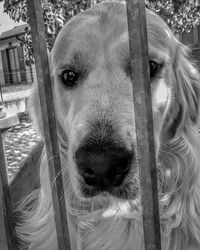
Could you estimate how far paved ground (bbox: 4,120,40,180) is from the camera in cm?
670

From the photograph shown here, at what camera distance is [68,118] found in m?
2.31

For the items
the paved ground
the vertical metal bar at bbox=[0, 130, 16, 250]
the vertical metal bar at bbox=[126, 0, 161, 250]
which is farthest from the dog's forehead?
the paved ground

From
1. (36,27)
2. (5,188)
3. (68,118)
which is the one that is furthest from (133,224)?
(36,27)

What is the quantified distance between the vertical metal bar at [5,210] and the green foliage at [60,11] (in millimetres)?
3402

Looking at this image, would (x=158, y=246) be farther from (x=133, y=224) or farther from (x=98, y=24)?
(x=98, y=24)

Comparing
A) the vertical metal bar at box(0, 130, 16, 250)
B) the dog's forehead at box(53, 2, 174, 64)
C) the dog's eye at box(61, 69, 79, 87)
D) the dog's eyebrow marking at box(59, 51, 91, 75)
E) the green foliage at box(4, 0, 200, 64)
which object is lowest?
the vertical metal bar at box(0, 130, 16, 250)

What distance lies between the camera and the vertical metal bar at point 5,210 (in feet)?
4.46

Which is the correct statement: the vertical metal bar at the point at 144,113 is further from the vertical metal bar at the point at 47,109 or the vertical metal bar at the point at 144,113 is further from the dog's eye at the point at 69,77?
the dog's eye at the point at 69,77

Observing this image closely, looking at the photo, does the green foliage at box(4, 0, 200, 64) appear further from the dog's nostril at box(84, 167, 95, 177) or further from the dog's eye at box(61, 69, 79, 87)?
the dog's nostril at box(84, 167, 95, 177)

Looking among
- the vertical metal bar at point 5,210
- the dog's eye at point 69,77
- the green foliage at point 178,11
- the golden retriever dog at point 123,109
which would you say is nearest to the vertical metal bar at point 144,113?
the vertical metal bar at point 5,210

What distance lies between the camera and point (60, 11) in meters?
4.77

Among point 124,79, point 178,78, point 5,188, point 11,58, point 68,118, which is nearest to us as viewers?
point 5,188

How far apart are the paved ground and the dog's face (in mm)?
4041

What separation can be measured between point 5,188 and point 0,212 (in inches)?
6.8
